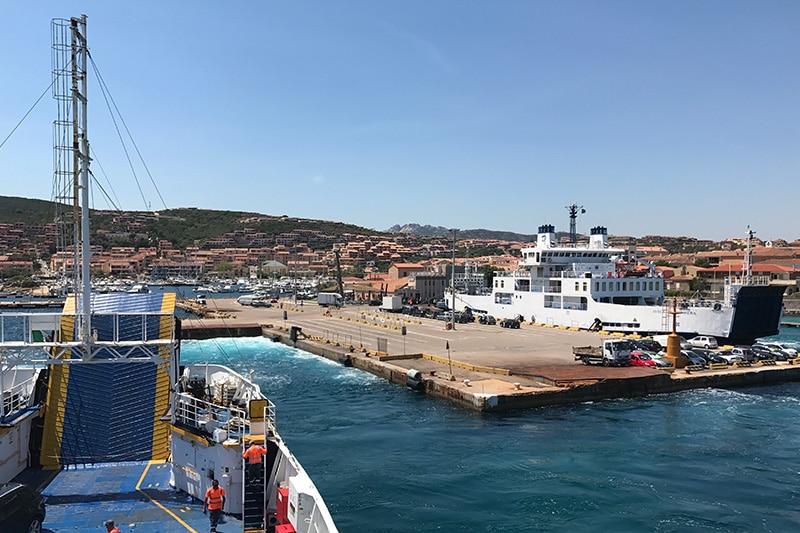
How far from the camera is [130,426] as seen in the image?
550 inches

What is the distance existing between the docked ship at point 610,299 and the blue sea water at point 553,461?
1057 cm

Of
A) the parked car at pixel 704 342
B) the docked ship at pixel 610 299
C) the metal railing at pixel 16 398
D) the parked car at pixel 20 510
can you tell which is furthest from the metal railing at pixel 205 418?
the parked car at pixel 704 342

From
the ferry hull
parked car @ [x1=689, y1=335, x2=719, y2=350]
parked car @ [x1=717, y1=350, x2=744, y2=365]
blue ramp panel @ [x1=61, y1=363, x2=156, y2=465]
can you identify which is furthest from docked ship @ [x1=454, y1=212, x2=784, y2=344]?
blue ramp panel @ [x1=61, y1=363, x2=156, y2=465]

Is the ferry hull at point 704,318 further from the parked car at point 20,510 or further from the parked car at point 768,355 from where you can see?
the parked car at point 20,510

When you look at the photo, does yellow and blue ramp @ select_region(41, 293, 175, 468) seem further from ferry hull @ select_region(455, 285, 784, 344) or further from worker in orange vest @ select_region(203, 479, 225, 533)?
ferry hull @ select_region(455, 285, 784, 344)

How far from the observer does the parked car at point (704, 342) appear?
36656 mm

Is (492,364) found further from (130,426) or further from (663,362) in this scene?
(130,426)

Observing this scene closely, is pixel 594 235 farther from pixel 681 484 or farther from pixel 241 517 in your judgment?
pixel 241 517

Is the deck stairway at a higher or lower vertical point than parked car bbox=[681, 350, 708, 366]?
higher

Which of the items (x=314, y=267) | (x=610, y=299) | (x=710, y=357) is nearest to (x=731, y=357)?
(x=710, y=357)

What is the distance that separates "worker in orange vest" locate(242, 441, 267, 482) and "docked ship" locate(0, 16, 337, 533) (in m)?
0.07

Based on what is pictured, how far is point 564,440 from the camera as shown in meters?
20.4

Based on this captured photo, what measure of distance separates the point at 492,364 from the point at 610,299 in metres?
20.0

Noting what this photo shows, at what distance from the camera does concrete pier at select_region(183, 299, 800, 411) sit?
2562cm
